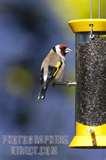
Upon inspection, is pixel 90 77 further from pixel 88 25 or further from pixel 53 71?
pixel 53 71

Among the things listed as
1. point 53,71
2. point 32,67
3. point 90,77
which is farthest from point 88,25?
point 32,67

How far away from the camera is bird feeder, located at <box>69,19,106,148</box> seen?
11.3 ft

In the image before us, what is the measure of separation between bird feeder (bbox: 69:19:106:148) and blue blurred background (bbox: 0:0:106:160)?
143 cm

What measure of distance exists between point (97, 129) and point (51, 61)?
0.95 metres

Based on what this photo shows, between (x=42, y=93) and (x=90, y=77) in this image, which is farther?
A: (x=42, y=93)

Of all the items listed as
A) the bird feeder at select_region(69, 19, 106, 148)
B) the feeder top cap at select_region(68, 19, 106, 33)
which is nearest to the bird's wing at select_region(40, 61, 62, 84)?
the bird feeder at select_region(69, 19, 106, 148)

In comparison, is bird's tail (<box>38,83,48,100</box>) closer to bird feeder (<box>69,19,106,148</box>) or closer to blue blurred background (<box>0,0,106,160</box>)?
blue blurred background (<box>0,0,106,160</box>)

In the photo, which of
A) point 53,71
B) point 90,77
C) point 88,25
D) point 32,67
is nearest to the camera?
point 88,25

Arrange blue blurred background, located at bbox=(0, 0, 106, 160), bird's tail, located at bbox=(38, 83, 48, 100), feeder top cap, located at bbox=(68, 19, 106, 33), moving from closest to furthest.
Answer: feeder top cap, located at bbox=(68, 19, 106, 33) → bird's tail, located at bbox=(38, 83, 48, 100) → blue blurred background, located at bbox=(0, 0, 106, 160)

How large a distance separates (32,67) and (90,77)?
1.58 meters

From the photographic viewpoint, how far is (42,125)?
5105mm

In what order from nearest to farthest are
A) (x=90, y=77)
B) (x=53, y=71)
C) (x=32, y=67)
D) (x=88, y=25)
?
(x=88, y=25) → (x=90, y=77) → (x=53, y=71) → (x=32, y=67)

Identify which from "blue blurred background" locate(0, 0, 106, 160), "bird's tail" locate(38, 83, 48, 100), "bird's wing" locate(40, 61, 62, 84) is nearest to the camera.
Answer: "bird's wing" locate(40, 61, 62, 84)

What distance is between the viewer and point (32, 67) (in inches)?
200
